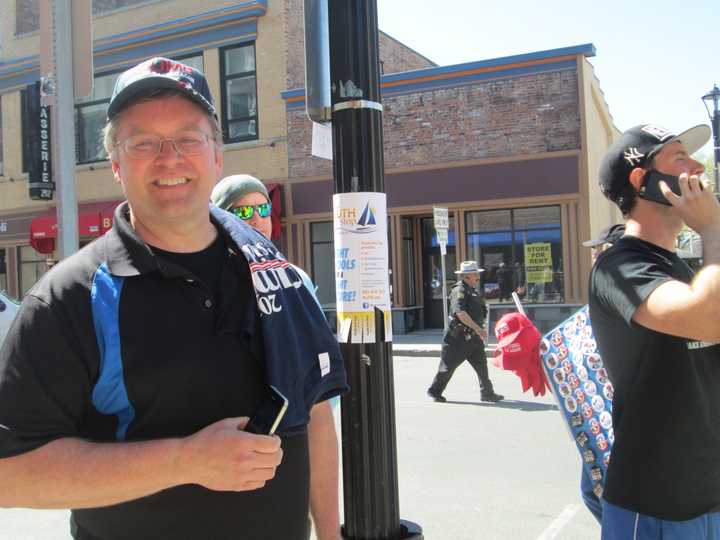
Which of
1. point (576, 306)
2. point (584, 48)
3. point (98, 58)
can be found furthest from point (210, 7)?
point (576, 306)

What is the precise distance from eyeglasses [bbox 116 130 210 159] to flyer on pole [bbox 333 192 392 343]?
1092 millimetres

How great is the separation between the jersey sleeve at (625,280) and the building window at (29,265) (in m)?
23.6

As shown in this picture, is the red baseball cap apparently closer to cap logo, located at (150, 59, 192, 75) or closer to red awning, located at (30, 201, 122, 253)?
cap logo, located at (150, 59, 192, 75)

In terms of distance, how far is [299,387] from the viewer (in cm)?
198

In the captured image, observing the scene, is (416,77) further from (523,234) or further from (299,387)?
(299,387)

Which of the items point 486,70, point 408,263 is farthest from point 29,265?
point 486,70

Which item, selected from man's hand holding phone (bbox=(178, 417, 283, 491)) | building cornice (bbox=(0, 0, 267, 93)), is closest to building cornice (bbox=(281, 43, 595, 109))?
building cornice (bbox=(0, 0, 267, 93))

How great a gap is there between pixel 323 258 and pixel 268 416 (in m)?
17.8

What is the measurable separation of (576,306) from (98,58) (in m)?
16.1

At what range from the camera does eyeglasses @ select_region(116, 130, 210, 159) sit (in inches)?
76.3

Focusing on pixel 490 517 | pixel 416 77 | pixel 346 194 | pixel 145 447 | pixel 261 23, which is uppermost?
pixel 261 23

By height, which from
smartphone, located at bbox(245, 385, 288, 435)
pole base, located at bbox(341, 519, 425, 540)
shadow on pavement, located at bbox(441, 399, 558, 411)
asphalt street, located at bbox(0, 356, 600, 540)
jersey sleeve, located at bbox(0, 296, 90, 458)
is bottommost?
asphalt street, located at bbox(0, 356, 600, 540)

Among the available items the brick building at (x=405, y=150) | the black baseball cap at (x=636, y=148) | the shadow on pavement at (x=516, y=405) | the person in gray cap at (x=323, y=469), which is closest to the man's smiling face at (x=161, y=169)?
the person in gray cap at (x=323, y=469)

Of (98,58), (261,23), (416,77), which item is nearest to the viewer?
(416,77)
